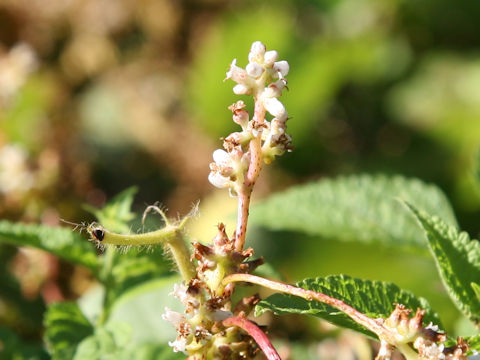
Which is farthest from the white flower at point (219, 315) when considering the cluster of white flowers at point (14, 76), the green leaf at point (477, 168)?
the cluster of white flowers at point (14, 76)

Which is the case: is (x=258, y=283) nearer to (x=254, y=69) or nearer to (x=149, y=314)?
(x=254, y=69)

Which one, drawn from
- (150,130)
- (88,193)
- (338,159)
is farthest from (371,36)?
(88,193)

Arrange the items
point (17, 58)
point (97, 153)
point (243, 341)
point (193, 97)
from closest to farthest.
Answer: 1. point (243, 341)
2. point (17, 58)
3. point (193, 97)
4. point (97, 153)

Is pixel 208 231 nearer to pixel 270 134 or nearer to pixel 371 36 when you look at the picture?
pixel 371 36

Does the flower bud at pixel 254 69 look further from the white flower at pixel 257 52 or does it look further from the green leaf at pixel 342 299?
the green leaf at pixel 342 299

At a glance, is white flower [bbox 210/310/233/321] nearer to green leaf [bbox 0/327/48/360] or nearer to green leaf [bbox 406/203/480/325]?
green leaf [bbox 406/203/480/325]

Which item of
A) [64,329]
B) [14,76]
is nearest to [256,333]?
[64,329]
